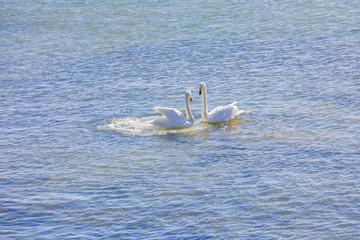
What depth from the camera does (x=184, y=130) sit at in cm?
1553

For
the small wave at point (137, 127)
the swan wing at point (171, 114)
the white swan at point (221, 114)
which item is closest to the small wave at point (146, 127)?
the small wave at point (137, 127)

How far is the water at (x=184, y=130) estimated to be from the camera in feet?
34.9

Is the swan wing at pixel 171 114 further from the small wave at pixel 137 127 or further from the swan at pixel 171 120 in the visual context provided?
the small wave at pixel 137 127

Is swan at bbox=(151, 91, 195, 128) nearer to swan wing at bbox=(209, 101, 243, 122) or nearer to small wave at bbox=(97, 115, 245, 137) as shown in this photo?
small wave at bbox=(97, 115, 245, 137)

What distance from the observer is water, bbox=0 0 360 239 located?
10.6 metres

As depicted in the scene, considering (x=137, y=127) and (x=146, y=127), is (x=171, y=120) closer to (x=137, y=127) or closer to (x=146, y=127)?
(x=146, y=127)

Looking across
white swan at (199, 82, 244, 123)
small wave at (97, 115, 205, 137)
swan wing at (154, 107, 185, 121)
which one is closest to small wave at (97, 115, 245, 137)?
small wave at (97, 115, 205, 137)

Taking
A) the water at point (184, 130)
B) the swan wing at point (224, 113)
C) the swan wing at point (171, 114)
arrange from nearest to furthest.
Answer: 1. the water at point (184, 130)
2. the swan wing at point (171, 114)
3. the swan wing at point (224, 113)

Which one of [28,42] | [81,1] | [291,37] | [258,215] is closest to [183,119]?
[258,215]

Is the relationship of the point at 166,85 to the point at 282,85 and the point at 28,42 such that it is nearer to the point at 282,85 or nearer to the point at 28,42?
the point at 282,85

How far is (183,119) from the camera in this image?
15.4 m

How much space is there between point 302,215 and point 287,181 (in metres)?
1.44

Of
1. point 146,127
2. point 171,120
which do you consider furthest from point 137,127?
point 171,120

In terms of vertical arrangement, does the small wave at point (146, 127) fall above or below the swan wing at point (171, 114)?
below
